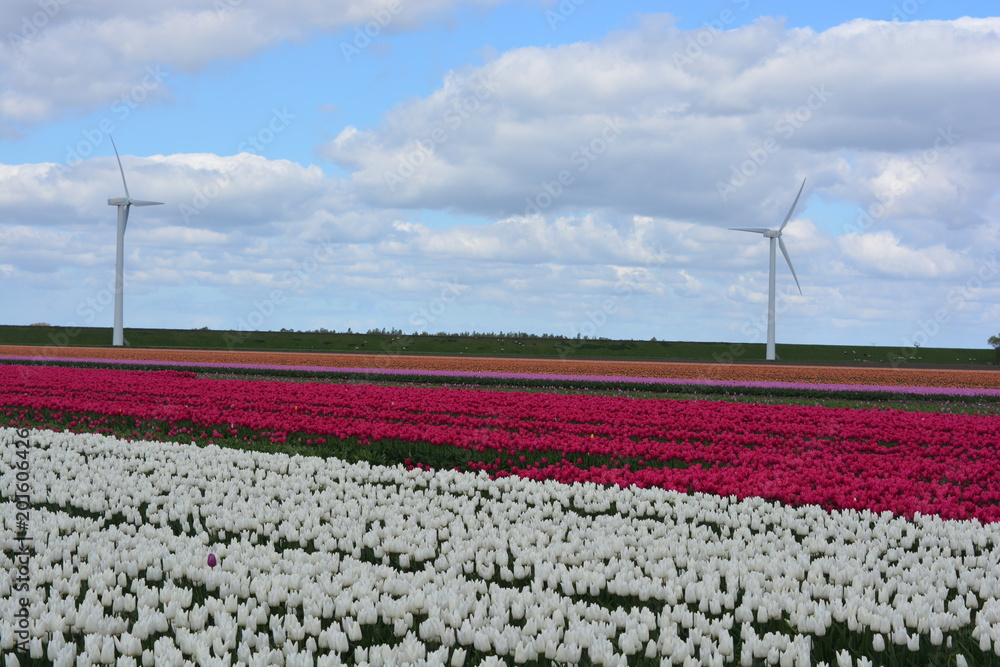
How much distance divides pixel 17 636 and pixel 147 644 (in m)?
0.91

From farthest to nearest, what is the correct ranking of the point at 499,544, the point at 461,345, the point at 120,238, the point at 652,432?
1. the point at 461,345
2. the point at 120,238
3. the point at 652,432
4. the point at 499,544

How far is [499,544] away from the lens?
8539 millimetres

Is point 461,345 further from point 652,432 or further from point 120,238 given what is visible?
point 652,432

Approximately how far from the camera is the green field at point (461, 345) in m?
74.4

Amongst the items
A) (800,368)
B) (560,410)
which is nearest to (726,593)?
(560,410)

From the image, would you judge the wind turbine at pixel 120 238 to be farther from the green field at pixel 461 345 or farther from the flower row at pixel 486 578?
the flower row at pixel 486 578

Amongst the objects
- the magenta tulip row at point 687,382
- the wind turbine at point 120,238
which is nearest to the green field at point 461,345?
the wind turbine at point 120,238

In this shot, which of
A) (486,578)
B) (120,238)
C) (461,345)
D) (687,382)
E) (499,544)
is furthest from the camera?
(461,345)

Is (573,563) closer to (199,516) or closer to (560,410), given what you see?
(199,516)

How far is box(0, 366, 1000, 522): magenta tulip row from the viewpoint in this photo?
12.1 metres

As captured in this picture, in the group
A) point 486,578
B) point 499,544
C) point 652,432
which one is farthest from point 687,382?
point 486,578

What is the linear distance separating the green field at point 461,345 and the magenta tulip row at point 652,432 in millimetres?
46133

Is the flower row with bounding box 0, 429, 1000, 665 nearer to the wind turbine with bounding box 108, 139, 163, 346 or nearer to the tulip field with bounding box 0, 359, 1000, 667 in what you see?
the tulip field with bounding box 0, 359, 1000, 667

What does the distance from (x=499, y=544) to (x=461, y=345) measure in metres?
69.2
